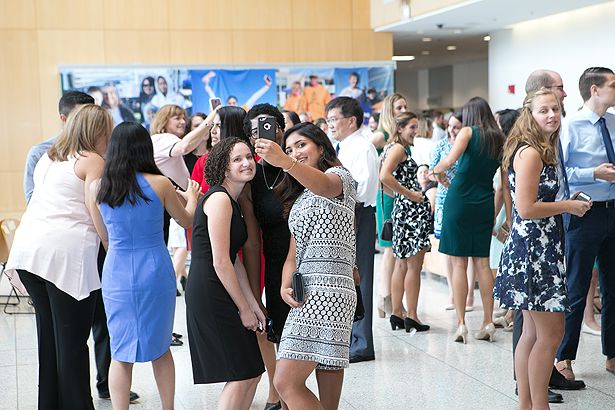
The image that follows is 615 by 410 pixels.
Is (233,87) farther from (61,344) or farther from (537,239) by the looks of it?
(537,239)

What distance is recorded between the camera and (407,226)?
670cm

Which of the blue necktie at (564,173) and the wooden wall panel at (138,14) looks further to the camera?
the wooden wall panel at (138,14)

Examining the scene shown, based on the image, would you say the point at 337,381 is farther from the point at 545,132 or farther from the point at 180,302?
the point at 180,302

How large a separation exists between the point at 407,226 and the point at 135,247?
10.4 feet

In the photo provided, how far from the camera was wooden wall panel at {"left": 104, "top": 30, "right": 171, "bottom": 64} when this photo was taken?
1383 cm

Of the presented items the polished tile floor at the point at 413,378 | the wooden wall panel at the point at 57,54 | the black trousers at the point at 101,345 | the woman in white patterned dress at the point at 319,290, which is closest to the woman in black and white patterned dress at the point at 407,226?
the polished tile floor at the point at 413,378

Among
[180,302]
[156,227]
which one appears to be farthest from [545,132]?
[180,302]

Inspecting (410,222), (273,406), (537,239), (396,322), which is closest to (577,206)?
(537,239)

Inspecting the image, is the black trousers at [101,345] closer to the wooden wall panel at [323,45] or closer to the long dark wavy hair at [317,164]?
the long dark wavy hair at [317,164]

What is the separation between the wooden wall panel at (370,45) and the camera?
14.9 metres

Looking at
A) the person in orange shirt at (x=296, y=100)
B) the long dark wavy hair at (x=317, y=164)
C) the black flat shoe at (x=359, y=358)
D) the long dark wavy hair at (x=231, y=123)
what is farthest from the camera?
the person in orange shirt at (x=296, y=100)

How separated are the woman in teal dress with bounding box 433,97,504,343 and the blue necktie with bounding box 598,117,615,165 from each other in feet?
4.02

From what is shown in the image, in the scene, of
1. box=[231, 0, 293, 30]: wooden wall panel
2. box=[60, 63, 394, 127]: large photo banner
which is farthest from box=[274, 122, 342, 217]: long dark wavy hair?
box=[231, 0, 293, 30]: wooden wall panel

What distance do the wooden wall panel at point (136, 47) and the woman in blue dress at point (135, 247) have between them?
33.7ft
